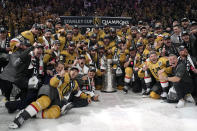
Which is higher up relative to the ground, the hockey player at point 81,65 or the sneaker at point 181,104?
the hockey player at point 81,65

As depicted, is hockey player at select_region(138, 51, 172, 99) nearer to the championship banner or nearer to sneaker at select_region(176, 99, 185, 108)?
sneaker at select_region(176, 99, 185, 108)

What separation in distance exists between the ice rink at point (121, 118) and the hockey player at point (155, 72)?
358 mm

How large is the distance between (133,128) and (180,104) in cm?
144

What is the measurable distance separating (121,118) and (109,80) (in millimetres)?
2271

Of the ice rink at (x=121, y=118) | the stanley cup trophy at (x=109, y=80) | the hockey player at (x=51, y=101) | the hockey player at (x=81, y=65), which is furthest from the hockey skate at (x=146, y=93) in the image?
the hockey player at (x=51, y=101)

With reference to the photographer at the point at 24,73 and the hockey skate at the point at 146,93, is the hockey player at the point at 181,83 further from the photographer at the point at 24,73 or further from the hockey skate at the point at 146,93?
the photographer at the point at 24,73

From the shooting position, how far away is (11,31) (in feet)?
27.2

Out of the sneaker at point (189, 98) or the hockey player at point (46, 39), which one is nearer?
the sneaker at point (189, 98)

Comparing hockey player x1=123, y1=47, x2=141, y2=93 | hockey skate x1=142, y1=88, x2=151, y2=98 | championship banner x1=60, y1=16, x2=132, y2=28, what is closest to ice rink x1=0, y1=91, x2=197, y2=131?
hockey skate x1=142, y1=88, x2=151, y2=98

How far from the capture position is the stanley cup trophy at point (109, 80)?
5.75 meters

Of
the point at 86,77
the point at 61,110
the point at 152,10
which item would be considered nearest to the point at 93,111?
the point at 61,110

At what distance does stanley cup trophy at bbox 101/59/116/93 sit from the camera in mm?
5754

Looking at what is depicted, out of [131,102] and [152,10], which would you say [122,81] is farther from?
[152,10]

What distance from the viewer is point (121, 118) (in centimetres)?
375
